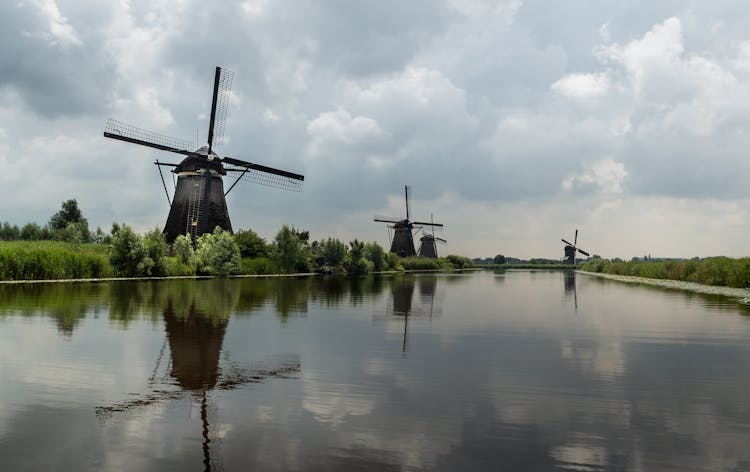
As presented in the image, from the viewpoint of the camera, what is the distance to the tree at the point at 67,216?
76062 millimetres

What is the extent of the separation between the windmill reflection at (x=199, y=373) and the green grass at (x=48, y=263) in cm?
2440

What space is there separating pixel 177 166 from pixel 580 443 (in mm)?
49211

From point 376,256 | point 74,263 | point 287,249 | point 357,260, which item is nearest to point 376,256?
point 376,256

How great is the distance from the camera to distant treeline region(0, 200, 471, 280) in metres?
33.6

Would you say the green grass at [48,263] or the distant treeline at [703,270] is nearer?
the green grass at [48,263]

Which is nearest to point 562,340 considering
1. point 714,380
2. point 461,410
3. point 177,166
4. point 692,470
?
point 714,380

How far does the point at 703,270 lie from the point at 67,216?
267 ft

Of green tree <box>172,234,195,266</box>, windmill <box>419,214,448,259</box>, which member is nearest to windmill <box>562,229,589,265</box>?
windmill <box>419,214,448,259</box>

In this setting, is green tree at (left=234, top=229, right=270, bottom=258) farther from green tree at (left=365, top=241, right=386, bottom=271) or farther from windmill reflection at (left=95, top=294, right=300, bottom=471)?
windmill reflection at (left=95, top=294, right=300, bottom=471)

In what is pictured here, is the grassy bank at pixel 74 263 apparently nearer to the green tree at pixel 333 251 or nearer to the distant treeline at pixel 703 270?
the green tree at pixel 333 251

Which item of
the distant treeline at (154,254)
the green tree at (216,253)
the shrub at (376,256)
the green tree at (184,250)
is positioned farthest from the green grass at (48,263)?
the shrub at (376,256)

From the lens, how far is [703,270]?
41906 millimetres

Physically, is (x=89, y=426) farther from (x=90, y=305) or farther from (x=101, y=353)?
(x=90, y=305)

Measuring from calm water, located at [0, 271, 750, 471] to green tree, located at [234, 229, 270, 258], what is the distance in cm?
3780
